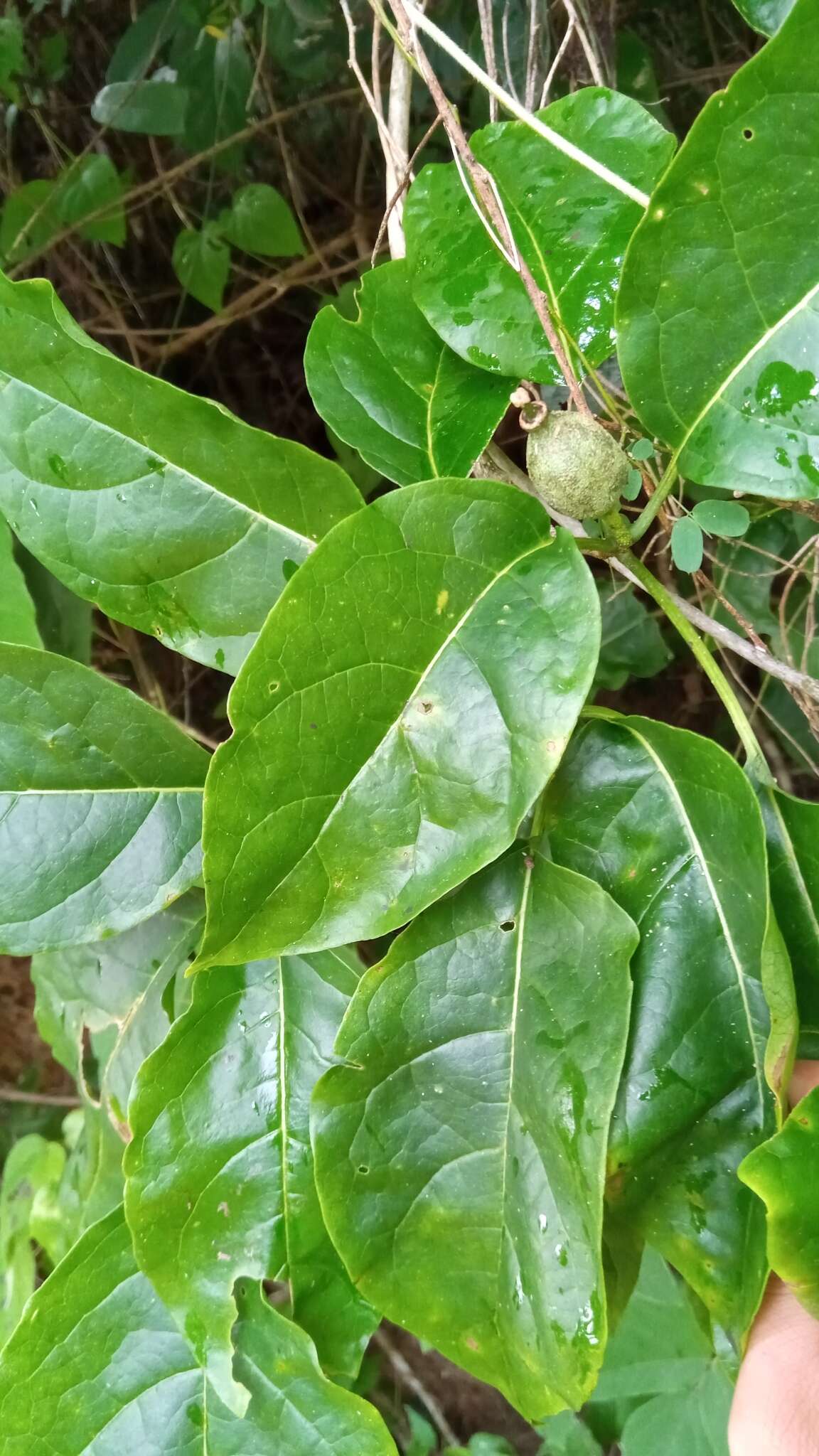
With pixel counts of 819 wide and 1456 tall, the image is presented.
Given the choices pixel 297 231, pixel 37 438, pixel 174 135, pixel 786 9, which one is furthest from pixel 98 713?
pixel 174 135

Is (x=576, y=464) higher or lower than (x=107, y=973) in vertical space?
higher

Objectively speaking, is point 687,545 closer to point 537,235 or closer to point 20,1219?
point 537,235

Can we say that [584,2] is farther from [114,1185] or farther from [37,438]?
[114,1185]

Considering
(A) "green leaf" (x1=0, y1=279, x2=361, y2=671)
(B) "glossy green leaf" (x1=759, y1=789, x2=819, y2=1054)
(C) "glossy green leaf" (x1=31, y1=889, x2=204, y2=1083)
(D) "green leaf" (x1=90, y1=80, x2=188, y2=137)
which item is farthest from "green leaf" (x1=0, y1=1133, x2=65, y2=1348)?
(D) "green leaf" (x1=90, y1=80, x2=188, y2=137)

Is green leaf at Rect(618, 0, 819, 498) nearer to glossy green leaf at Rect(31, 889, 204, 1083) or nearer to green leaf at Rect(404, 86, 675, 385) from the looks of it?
green leaf at Rect(404, 86, 675, 385)

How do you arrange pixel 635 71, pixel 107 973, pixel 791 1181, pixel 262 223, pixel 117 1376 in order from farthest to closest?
pixel 262 223
pixel 635 71
pixel 107 973
pixel 117 1376
pixel 791 1181

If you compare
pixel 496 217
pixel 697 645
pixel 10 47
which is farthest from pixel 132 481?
pixel 10 47
